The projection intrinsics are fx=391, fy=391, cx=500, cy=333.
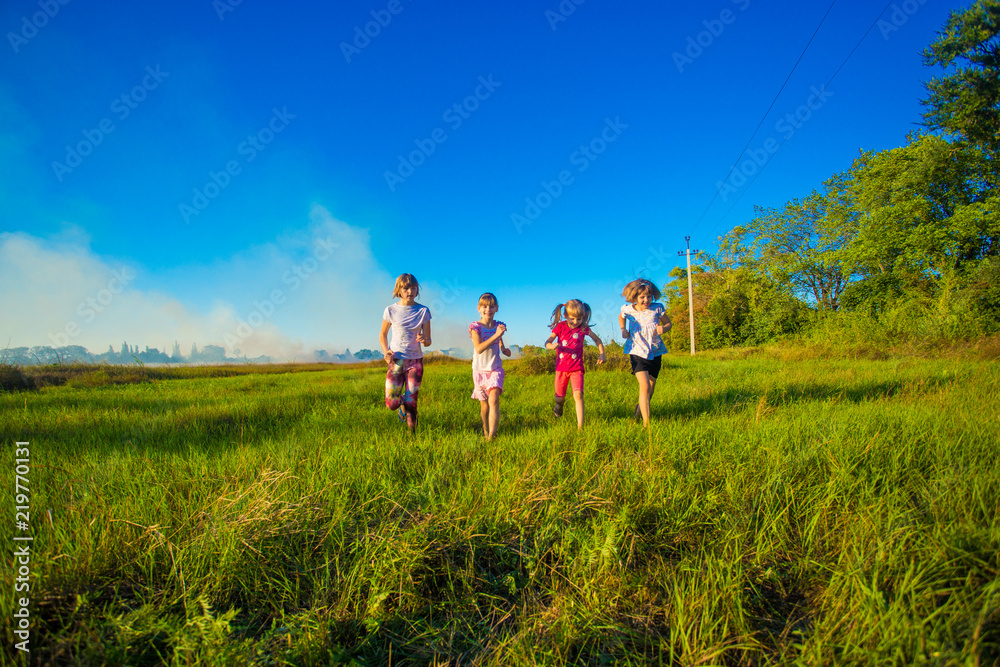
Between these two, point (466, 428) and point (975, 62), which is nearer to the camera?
point (466, 428)

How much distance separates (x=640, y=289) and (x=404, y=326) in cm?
340

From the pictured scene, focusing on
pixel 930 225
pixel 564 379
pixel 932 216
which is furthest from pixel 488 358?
pixel 932 216

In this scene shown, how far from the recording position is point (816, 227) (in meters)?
31.6

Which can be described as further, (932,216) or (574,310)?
(932,216)

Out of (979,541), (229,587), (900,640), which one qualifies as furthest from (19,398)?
(979,541)

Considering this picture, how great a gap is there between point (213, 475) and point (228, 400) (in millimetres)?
6118

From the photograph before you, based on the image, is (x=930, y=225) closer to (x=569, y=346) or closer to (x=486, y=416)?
(x=569, y=346)

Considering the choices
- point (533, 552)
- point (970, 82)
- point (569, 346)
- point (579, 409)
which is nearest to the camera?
point (533, 552)

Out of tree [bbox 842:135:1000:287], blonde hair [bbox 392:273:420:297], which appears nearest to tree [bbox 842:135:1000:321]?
tree [bbox 842:135:1000:287]

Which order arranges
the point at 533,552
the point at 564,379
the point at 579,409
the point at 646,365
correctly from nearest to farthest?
the point at 533,552, the point at 579,409, the point at 646,365, the point at 564,379

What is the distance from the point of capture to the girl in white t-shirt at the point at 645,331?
536 cm

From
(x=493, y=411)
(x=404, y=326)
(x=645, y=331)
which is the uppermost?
(x=404, y=326)

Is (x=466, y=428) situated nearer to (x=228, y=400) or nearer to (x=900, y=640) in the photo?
(x=900, y=640)

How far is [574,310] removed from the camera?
5688 millimetres
